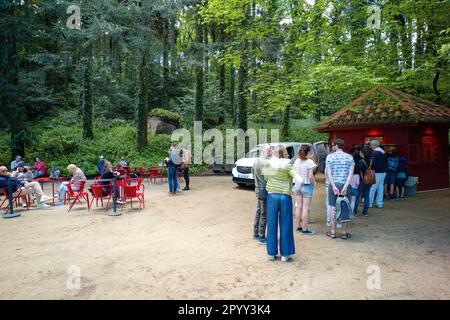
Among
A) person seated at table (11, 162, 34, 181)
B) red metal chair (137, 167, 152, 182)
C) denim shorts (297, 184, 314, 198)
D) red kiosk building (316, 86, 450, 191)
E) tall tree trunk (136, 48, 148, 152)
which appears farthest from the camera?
tall tree trunk (136, 48, 148, 152)

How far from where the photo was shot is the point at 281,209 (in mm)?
4598

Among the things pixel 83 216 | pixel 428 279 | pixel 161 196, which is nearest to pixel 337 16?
pixel 428 279

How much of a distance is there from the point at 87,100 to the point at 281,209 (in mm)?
17912

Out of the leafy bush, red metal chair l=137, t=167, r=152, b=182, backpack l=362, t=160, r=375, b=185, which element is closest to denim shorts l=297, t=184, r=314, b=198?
backpack l=362, t=160, r=375, b=185

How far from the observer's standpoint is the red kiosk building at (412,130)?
1138 centimetres

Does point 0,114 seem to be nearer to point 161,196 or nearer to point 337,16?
point 161,196

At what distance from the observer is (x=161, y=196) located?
10492mm

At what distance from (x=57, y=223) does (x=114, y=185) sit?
1.67 metres

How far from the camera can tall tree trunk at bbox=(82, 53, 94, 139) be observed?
1806 centimetres

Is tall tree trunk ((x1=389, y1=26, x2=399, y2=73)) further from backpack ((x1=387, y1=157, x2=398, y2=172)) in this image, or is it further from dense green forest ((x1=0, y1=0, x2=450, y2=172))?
backpack ((x1=387, y1=157, x2=398, y2=172))

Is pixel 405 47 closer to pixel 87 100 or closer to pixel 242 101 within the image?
pixel 242 101

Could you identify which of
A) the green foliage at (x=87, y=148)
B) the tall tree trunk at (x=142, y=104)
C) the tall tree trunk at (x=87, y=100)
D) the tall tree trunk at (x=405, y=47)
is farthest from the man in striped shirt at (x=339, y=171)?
the tall tree trunk at (x=87, y=100)

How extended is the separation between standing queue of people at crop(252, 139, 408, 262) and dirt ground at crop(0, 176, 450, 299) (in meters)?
0.37

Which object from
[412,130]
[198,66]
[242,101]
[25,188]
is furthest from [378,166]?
[198,66]
